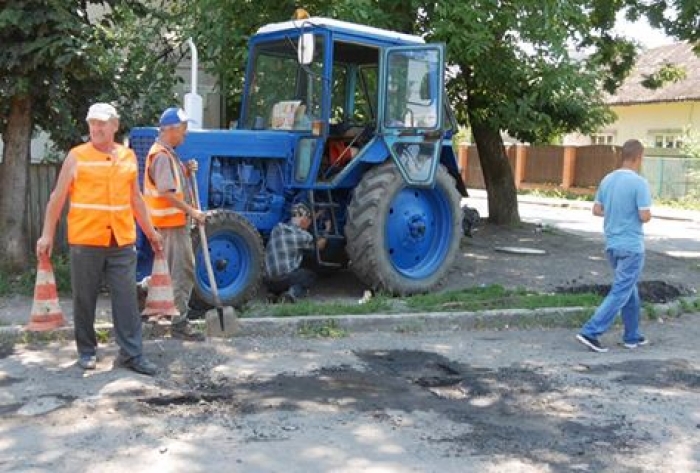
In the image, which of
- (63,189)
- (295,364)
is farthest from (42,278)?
(295,364)

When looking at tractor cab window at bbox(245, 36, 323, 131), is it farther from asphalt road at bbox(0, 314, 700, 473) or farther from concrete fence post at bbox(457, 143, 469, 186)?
concrete fence post at bbox(457, 143, 469, 186)

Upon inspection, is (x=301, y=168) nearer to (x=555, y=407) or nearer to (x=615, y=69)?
(x=555, y=407)

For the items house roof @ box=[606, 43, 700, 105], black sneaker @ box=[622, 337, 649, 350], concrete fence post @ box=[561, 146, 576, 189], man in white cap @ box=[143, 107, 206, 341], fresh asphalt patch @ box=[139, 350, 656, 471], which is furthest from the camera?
concrete fence post @ box=[561, 146, 576, 189]

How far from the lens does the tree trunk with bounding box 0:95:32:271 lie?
924cm

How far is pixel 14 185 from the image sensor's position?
30.5 feet

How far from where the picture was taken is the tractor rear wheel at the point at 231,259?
26.4ft

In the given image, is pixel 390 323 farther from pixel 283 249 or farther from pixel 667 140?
pixel 667 140

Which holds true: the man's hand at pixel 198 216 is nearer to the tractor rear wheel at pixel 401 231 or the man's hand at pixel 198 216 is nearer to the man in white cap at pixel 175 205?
the man in white cap at pixel 175 205

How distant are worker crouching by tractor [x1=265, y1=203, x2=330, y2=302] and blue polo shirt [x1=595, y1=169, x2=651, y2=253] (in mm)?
2921

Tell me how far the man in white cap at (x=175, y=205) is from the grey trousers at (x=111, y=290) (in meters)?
0.84

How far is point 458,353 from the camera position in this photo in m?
7.26

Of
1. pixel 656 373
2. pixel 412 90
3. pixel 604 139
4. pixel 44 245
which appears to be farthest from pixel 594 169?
pixel 44 245

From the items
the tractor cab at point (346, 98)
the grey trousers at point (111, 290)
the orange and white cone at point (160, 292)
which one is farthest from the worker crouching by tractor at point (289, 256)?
the grey trousers at point (111, 290)

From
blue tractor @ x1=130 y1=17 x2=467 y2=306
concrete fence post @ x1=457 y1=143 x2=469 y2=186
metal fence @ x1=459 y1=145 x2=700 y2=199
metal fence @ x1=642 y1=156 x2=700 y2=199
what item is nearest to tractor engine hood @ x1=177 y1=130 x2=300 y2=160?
blue tractor @ x1=130 y1=17 x2=467 y2=306
